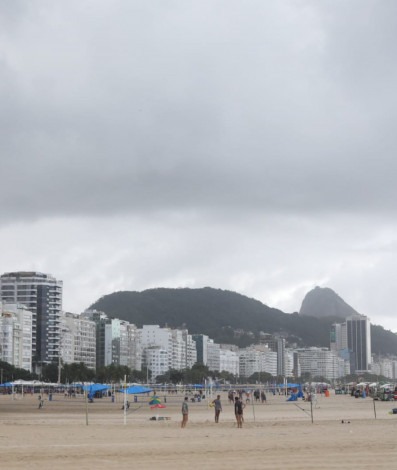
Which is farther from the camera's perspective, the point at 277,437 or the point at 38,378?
the point at 38,378

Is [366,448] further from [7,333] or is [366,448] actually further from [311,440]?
[7,333]

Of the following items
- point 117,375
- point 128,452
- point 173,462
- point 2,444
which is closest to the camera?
point 173,462

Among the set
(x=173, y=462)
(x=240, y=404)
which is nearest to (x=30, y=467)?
(x=173, y=462)

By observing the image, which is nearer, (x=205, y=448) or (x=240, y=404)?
(x=205, y=448)

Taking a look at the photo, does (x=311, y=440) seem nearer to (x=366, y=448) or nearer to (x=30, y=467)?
(x=366, y=448)

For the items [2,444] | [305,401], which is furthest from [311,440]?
[305,401]

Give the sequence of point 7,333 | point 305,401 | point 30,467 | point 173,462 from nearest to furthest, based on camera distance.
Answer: point 30,467 → point 173,462 → point 305,401 → point 7,333

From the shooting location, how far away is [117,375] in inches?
6821

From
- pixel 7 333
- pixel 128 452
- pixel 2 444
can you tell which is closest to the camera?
pixel 128 452

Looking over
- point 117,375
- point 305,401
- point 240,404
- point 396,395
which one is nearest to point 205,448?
point 240,404

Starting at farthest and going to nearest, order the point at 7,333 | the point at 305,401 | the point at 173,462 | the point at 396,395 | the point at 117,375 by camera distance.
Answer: the point at 7,333 < the point at 117,375 < the point at 305,401 < the point at 396,395 < the point at 173,462

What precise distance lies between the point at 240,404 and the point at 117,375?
139757 millimetres

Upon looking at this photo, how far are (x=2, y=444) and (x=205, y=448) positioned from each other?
20.7ft

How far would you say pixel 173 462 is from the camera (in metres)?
20.3
